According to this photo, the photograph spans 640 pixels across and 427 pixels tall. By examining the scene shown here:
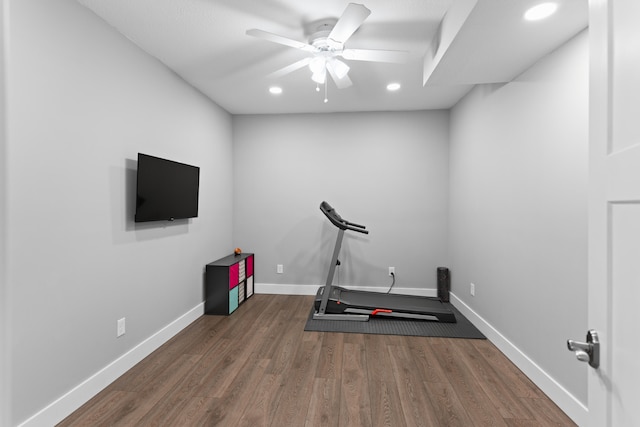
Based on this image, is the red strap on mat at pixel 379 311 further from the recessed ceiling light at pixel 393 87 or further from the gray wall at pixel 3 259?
the gray wall at pixel 3 259

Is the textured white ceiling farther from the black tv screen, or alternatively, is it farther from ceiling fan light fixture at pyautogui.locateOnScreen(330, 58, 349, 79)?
the black tv screen

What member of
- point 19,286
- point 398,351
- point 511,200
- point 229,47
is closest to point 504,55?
point 511,200

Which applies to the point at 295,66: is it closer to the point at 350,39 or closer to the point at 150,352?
the point at 350,39

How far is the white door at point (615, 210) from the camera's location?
2.12 feet

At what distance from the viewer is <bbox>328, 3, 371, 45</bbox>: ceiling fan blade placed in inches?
72.7

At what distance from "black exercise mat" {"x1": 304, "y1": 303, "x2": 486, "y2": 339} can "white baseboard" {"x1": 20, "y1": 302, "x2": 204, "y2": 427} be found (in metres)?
1.34

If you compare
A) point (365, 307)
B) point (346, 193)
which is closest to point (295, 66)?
point (346, 193)

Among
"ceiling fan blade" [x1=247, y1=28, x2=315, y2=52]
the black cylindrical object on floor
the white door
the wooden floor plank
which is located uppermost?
"ceiling fan blade" [x1=247, y1=28, x2=315, y2=52]

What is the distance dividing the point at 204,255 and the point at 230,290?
1.67 ft

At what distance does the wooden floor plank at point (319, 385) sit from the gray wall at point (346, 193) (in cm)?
144

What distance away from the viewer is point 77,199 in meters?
2.01

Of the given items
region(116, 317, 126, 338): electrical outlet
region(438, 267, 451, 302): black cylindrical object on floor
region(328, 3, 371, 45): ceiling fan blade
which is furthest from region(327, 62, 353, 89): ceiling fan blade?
region(438, 267, 451, 302): black cylindrical object on floor

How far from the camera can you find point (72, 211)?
6.48 ft

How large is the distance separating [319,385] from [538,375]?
1.54m
